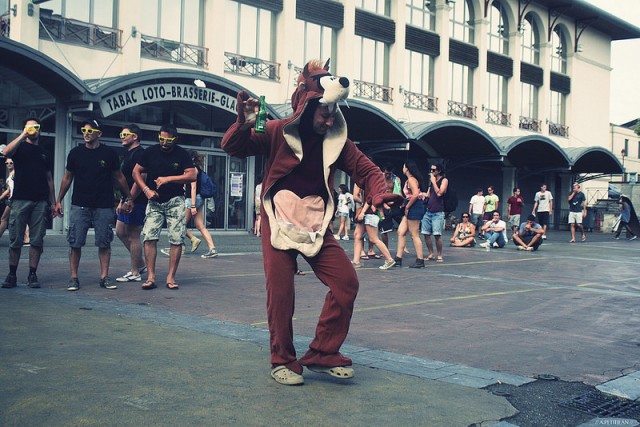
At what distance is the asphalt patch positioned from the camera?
3.95 meters

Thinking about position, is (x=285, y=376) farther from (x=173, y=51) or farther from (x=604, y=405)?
(x=173, y=51)

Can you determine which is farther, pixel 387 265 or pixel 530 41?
pixel 530 41

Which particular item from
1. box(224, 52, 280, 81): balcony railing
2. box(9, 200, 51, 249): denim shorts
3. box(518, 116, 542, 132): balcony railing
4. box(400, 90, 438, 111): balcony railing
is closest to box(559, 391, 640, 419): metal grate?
box(9, 200, 51, 249): denim shorts

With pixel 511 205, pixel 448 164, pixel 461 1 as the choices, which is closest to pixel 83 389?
pixel 511 205

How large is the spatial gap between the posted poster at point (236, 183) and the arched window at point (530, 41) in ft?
67.5

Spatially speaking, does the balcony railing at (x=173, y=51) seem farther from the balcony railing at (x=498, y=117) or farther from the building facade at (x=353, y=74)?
the balcony railing at (x=498, y=117)

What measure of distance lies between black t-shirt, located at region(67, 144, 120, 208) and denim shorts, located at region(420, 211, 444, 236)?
21.7 feet

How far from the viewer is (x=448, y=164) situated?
32531 millimetres

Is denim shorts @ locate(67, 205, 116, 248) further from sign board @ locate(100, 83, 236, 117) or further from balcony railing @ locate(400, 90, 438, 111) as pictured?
balcony railing @ locate(400, 90, 438, 111)

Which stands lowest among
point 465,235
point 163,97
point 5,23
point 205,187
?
point 465,235

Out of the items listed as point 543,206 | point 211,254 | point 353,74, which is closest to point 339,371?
point 211,254

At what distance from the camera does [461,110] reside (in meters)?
33.0

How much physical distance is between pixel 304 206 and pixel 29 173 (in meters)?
4.70

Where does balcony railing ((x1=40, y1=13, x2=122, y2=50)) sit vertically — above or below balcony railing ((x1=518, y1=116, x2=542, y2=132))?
below
